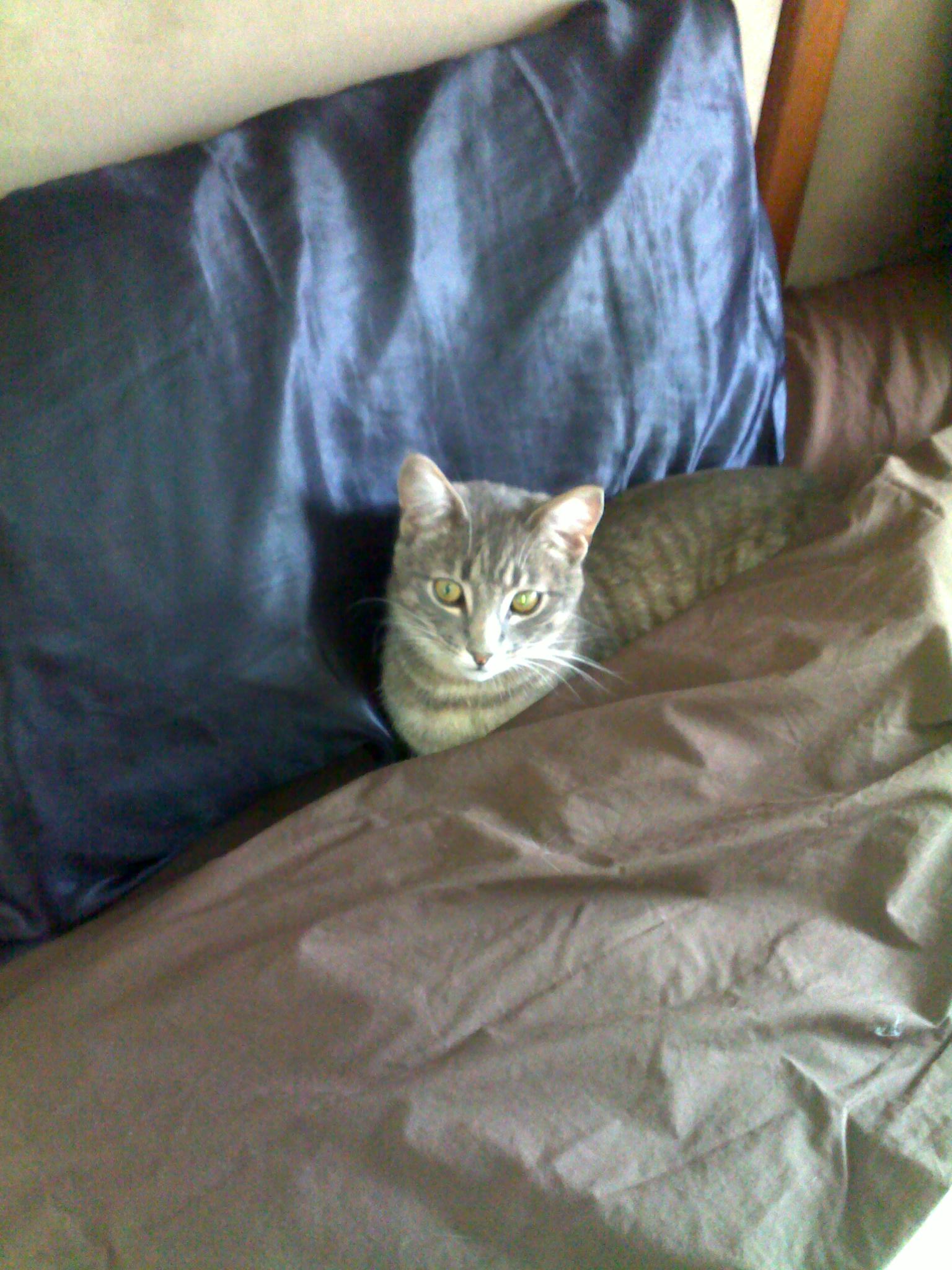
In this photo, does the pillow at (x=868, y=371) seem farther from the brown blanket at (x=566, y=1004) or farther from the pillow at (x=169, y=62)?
the pillow at (x=169, y=62)

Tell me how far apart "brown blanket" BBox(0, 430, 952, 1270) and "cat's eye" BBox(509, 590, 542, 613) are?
184 millimetres

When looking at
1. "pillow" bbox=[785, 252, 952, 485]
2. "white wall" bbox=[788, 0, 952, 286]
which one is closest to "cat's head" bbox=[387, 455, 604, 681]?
"pillow" bbox=[785, 252, 952, 485]

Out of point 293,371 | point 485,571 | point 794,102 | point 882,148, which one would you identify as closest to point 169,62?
point 293,371

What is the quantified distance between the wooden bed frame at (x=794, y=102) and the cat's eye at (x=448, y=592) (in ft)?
3.09

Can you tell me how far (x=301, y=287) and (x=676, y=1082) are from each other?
77cm

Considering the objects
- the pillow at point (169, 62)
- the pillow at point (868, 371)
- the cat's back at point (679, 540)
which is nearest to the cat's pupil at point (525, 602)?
the cat's back at point (679, 540)

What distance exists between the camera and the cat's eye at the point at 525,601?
104 cm

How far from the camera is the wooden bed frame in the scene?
1226 millimetres

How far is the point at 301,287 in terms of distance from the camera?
824 mm

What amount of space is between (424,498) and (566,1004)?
540mm

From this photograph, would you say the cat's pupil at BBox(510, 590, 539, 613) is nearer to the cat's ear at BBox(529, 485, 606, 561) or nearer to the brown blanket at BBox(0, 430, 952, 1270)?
the cat's ear at BBox(529, 485, 606, 561)

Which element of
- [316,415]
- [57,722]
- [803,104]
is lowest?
[57,722]

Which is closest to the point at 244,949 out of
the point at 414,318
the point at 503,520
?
the point at 503,520

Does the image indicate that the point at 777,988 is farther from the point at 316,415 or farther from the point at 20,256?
the point at 20,256
